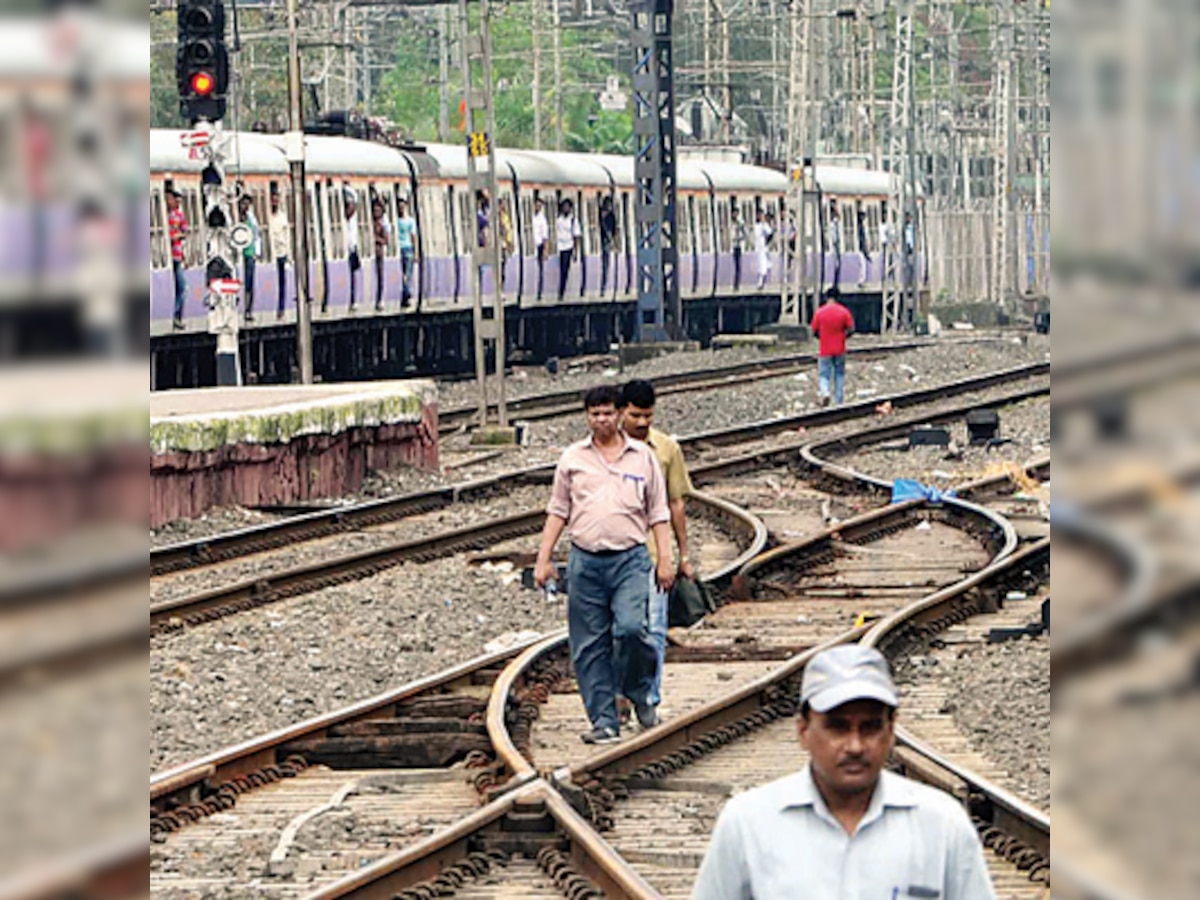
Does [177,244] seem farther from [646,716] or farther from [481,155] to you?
[646,716]

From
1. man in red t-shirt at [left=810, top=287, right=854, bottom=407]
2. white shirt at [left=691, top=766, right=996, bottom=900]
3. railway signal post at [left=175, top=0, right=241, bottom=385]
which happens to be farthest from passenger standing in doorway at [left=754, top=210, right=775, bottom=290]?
white shirt at [left=691, top=766, right=996, bottom=900]

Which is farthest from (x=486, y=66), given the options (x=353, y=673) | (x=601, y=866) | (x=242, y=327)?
(x=601, y=866)

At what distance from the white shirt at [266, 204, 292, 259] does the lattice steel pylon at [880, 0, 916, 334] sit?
18.2 metres

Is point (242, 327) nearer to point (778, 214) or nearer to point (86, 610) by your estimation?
point (778, 214)

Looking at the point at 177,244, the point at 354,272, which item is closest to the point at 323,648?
the point at 177,244

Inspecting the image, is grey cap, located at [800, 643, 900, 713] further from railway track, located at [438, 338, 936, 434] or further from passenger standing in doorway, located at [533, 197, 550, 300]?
passenger standing in doorway, located at [533, 197, 550, 300]

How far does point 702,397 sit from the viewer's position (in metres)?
32.8

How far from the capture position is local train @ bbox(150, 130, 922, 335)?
100 feet

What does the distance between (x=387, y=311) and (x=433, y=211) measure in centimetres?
245

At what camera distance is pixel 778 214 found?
5322 centimetres

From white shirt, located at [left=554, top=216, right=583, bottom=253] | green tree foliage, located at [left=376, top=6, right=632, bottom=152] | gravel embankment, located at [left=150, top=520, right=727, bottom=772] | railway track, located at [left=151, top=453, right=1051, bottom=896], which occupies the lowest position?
gravel embankment, located at [left=150, top=520, right=727, bottom=772]

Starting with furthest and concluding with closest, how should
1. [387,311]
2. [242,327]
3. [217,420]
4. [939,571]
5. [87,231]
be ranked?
[387,311] < [242,327] < [217,420] < [939,571] < [87,231]

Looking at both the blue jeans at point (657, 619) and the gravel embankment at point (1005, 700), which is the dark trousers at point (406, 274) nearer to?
the gravel embankment at point (1005, 700)

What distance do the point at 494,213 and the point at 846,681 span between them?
1011 inches
